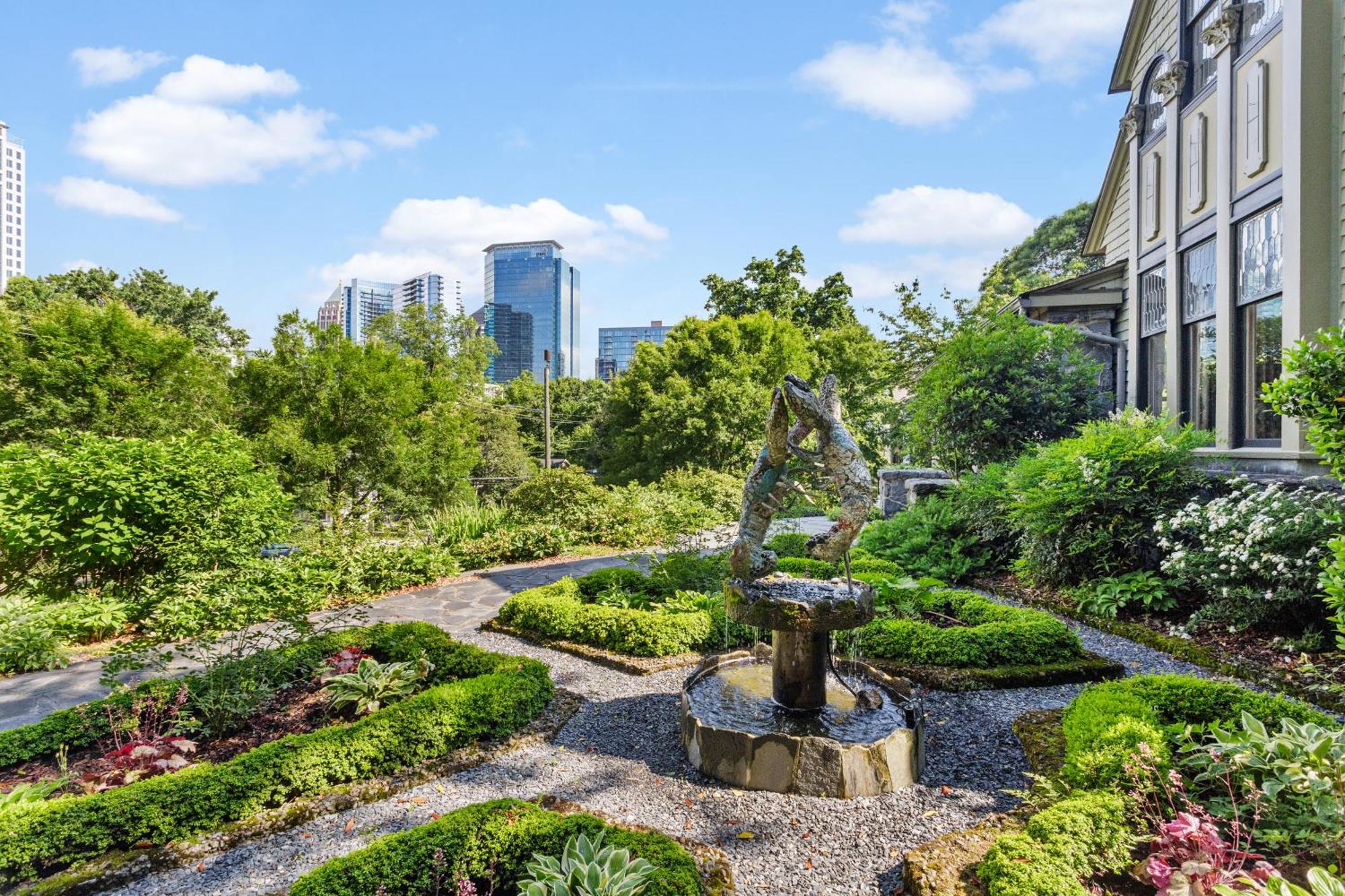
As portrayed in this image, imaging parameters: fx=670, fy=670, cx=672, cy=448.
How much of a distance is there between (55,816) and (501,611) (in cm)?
424

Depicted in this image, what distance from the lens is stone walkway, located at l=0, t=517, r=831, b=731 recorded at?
5258mm

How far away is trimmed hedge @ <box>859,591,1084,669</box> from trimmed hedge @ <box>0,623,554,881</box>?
2.78 m

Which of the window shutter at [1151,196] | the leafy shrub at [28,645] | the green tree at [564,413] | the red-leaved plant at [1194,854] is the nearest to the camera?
the red-leaved plant at [1194,854]

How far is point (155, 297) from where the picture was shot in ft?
84.1

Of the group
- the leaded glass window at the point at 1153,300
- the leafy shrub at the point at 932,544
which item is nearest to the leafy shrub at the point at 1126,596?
the leafy shrub at the point at 932,544

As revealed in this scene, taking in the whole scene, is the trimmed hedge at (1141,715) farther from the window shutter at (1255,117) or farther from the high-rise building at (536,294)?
the high-rise building at (536,294)

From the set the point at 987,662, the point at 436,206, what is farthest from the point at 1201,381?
the point at 436,206

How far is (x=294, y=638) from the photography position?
557 centimetres

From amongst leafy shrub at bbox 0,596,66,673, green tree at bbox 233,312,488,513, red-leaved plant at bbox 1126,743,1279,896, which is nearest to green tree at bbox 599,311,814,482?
green tree at bbox 233,312,488,513

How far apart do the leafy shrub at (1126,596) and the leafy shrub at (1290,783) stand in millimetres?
3769

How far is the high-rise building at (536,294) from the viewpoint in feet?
237

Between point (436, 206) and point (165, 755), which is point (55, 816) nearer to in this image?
point (165, 755)

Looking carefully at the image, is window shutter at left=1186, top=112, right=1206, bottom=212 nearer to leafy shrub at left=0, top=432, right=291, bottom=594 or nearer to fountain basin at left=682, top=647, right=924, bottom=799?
fountain basin at left=682, top=647, right=924, bottom=799

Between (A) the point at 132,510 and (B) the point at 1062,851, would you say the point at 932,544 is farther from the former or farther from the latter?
(A) the point at 132,510
